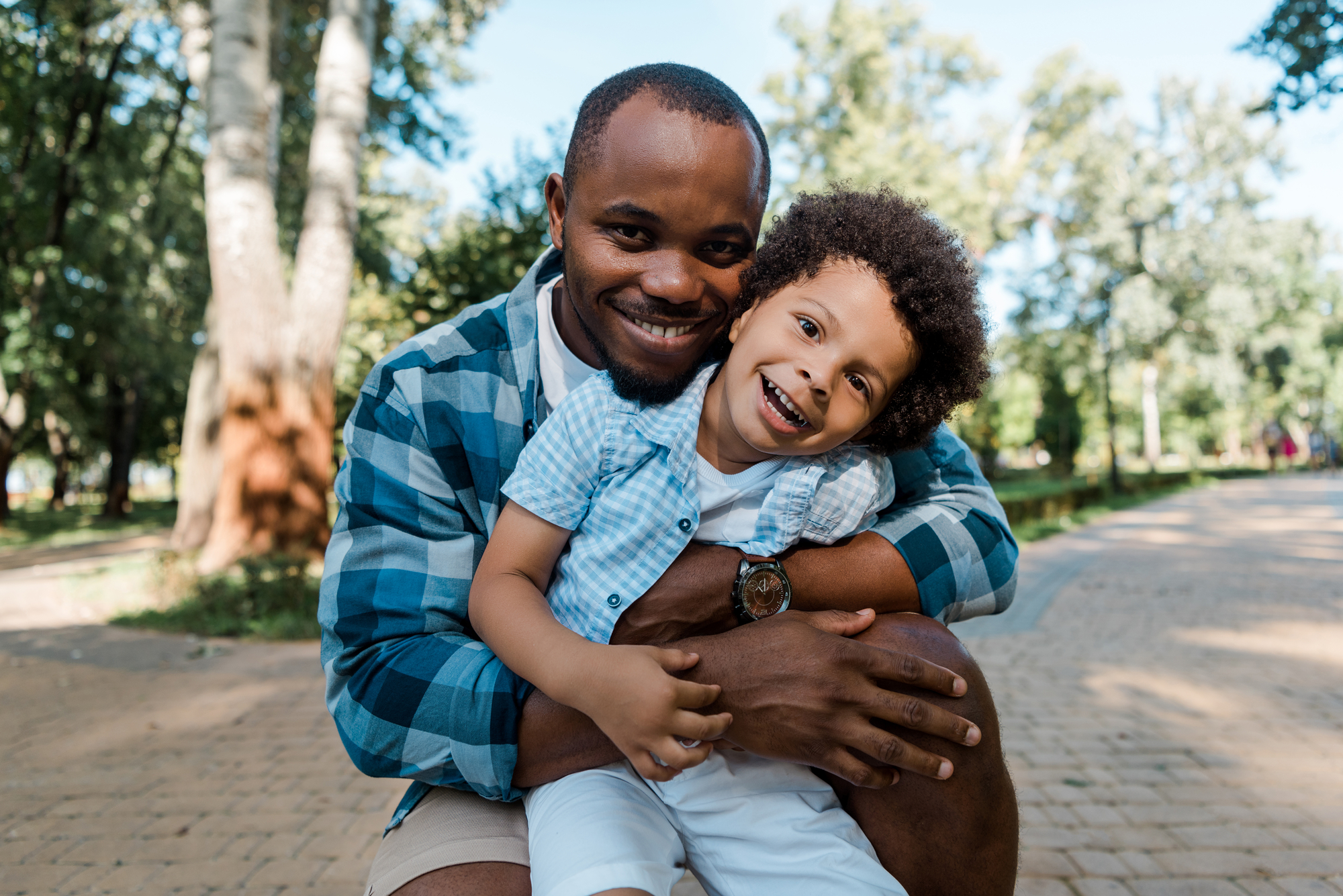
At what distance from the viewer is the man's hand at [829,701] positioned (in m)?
1.48

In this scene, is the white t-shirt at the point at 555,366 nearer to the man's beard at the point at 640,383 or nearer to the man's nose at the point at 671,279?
the man's beard at the point at 640,383

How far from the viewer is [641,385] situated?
6.04ft

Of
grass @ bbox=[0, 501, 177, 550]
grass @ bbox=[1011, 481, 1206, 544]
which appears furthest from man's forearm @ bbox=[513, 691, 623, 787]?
grass @ bbox=[0, 501, 177, 550]

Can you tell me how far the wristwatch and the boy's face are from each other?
24 centimetres

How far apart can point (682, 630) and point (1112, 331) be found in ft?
114

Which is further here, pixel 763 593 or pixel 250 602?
pixel 250 602

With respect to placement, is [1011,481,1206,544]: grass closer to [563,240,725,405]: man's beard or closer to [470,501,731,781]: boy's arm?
[563,240,725,405]: man's beard

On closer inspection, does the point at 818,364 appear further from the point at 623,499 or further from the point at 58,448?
the point at 58,448

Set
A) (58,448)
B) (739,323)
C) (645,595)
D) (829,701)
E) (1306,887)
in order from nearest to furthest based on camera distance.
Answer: (829,701)
(645,595)
(739,323)
(1306,887)
(58,448)

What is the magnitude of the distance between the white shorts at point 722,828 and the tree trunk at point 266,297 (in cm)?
750

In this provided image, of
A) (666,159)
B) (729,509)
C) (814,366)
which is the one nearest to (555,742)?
(729,509)

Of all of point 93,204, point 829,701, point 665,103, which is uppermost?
point 93,204

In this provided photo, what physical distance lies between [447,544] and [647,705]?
24.9 inches

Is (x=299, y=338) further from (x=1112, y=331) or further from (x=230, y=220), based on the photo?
(x=1112, y=331)
